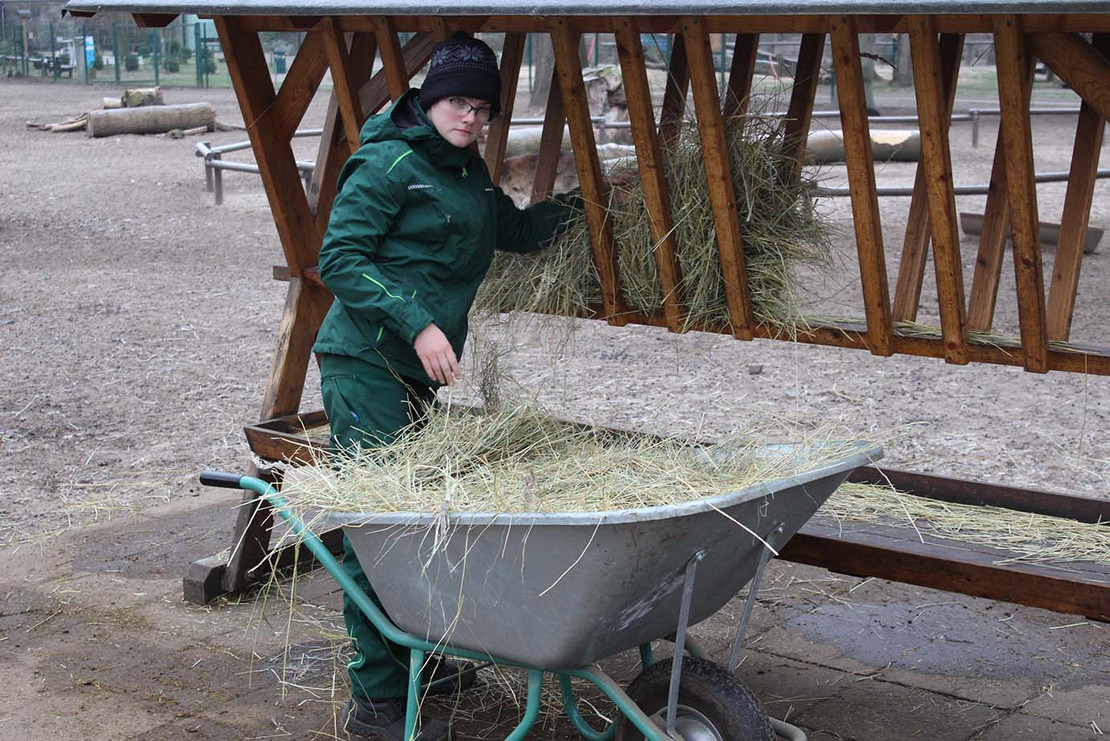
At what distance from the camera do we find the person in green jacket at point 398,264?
3.32 meters

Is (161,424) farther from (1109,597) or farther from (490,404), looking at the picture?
(1109,597)

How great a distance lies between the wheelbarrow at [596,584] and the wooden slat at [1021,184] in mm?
655

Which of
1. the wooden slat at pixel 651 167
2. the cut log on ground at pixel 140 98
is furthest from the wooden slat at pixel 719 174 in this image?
the cut log on ground at pixel 140 98

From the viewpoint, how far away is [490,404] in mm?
3664

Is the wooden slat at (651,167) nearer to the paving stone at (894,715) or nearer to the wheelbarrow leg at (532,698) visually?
the paving stone at (894,715)

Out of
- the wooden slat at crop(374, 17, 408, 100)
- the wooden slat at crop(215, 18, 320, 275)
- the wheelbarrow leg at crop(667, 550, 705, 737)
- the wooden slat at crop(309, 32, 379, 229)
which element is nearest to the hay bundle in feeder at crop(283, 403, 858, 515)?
the wheelbarrow leg at crop(667, 550, 705, 737)

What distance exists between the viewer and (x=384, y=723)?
138 inches

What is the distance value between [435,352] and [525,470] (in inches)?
16.2

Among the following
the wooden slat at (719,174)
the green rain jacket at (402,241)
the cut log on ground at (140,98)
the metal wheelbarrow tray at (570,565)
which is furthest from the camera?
the cut log on ground at (140,98)

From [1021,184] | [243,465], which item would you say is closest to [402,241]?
[1021,184]

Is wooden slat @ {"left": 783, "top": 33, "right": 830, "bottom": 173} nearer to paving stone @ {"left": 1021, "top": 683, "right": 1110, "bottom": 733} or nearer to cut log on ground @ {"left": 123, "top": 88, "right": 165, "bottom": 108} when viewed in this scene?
paving stone @ {"left": 1021, "top": 683, "right": 1110, "bottom": 733}

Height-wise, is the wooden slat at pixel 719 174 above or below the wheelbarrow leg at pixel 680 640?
above

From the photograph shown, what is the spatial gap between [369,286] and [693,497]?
1.04 metres

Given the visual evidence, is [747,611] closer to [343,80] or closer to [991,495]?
[991,495]
